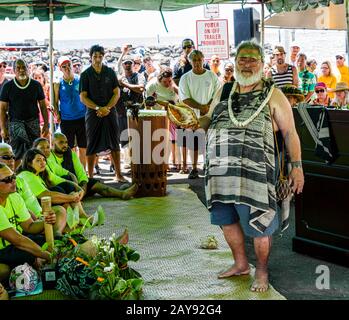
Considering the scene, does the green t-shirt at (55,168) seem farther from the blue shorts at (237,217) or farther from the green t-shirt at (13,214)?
the blue shorts at (237,217)

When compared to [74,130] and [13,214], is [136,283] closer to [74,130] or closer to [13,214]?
[13,214]

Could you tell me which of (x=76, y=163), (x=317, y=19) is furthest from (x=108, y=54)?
(x=76, y=163)

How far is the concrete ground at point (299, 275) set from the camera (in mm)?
4656

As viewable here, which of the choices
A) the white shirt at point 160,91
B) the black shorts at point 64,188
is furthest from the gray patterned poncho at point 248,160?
the white shirt at point 160,91

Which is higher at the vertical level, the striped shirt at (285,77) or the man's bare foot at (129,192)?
the striped shirt at (285,77)

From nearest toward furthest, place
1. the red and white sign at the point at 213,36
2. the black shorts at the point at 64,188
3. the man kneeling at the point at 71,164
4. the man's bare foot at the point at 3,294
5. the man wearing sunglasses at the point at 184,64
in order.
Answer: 1. the man's bare foot at the point at 3,294
2. the black shorts at the point at 64,188
3. the man kneeling at the point at 71,164
4. the man wearing sunglasses at the point at 184,64
5. the red and white sign at the point at 213,36

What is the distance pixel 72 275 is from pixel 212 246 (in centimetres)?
168

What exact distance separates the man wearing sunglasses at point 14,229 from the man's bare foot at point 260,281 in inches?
57.3

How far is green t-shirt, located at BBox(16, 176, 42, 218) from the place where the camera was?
17.4 ft

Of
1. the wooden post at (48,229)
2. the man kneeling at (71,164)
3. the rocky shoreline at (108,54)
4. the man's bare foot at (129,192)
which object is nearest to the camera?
the wooden post at (48,229)

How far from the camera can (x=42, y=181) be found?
605 centimetres
